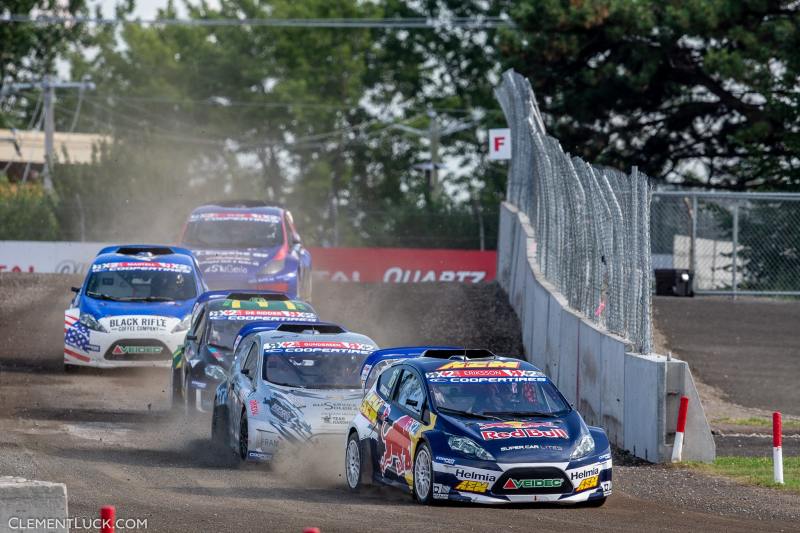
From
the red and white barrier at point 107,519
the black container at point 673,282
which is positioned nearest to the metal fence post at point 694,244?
the black container at point 673,282

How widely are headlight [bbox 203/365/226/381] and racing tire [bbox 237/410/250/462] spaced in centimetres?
281

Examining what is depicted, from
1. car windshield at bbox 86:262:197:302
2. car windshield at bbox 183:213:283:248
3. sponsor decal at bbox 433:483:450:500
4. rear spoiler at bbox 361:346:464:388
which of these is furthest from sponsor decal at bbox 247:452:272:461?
car windshield at bbox 183:213:283:248

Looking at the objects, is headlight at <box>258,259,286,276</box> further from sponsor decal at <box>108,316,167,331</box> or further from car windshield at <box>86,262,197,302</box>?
sponsor decal at <box>108,316,167,331</box>

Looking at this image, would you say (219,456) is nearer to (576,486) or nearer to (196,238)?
(576,486)

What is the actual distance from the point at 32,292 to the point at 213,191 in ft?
148

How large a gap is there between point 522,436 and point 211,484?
2.87 m

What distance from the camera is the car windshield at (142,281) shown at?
21.8 meters

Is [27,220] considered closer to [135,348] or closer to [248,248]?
[248,248]

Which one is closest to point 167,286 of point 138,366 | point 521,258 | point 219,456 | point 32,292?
point 138,366

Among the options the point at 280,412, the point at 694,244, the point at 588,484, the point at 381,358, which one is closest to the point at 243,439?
the point at 280,412

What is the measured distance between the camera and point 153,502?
10.8m

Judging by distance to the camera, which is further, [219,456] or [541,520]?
[219,456]

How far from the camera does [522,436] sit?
11.0 m

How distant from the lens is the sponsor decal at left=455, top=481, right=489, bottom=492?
10.7 m
